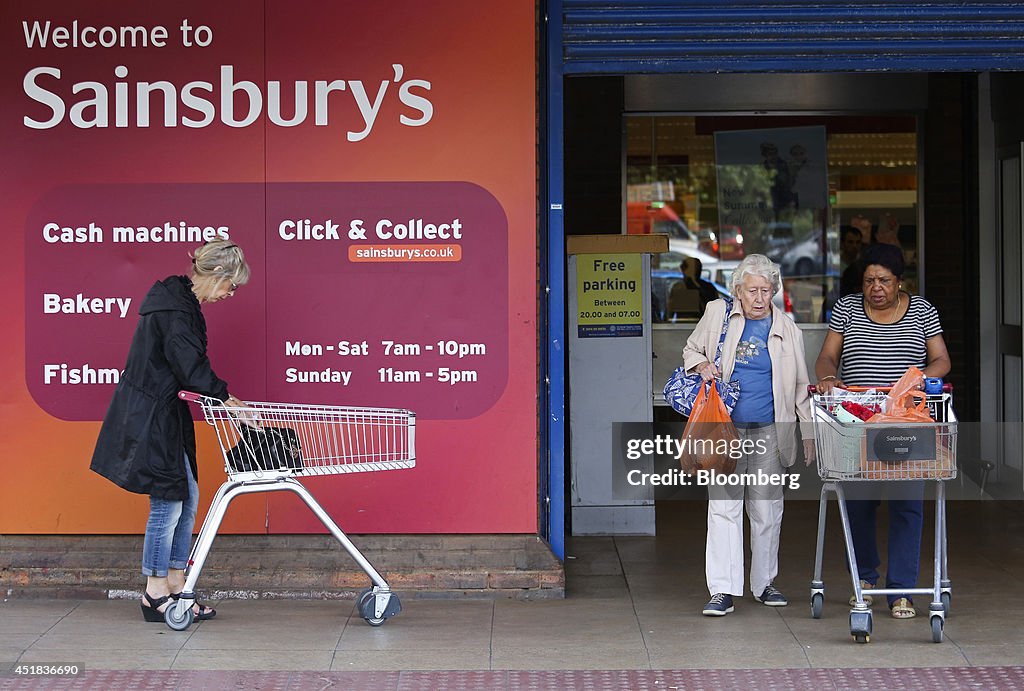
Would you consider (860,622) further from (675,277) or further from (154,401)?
(675,277)

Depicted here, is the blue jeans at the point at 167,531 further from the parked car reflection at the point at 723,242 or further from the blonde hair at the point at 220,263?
the parked car reflection at the point at 723,242

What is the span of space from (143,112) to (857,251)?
20.3 ft

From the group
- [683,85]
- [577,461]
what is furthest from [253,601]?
[683,85]

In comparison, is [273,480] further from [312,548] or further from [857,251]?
[857,251]

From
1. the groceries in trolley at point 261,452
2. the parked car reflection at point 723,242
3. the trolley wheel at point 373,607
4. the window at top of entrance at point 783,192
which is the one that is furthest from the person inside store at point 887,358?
the parked car reflection at point 723,242

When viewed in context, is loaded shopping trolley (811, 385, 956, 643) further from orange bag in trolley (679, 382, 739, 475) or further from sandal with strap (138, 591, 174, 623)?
sandal with strap (138, 591, 174, 623)

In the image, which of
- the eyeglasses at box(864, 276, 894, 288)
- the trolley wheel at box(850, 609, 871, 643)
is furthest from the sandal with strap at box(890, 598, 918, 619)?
the eyeglasses at box(864, 276, 894, 288)

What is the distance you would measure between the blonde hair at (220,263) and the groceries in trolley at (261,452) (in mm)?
665

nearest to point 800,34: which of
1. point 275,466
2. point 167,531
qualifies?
point 275,466

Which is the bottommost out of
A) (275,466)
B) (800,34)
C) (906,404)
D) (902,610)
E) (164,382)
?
(902,610)

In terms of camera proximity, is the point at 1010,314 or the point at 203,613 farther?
the point at 1010,314

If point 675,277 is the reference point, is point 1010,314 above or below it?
below

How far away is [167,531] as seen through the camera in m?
6.10

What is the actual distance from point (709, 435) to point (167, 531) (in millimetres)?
2468
